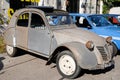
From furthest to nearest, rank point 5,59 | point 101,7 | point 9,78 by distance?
point 101,7, point 5,59, point 9,78

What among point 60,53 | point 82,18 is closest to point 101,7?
point 82,18

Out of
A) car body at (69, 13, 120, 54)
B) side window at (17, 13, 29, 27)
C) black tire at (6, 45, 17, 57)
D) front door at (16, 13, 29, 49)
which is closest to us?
front door at (16, 13, 29, 49)

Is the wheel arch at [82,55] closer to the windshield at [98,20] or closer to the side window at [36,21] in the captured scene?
the side window at [36,21]

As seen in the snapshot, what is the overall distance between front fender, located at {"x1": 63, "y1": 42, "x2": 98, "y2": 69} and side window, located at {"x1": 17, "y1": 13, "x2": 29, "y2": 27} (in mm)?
2051

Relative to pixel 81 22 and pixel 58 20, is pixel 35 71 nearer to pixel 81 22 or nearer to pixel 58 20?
pixel 58 20

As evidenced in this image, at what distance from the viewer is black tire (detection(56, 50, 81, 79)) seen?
20.6ft

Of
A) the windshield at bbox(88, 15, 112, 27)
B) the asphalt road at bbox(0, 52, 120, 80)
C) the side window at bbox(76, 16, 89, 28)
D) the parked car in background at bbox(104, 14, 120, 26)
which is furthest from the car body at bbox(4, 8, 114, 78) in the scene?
the parked car in background at bbox(104, 14, 120, 26)

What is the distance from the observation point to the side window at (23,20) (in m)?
7.81

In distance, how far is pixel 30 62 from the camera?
786 centimetres

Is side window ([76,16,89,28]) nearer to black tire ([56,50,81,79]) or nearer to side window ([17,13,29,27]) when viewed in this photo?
side window ([17,13,29,27])

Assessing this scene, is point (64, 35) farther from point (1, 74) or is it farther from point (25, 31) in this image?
point (1, 74)

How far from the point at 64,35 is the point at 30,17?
1369mm

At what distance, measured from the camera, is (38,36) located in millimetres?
7234

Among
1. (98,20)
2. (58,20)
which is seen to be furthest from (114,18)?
(58,20)
